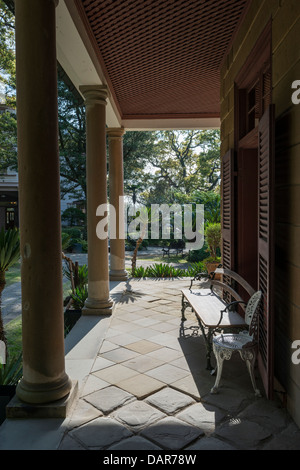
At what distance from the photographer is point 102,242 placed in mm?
6293

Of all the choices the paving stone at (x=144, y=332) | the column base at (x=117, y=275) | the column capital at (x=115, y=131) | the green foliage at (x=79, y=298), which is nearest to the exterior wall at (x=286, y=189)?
the paving stone at (x=144, y=332)

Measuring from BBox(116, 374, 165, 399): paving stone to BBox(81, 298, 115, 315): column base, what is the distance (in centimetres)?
249

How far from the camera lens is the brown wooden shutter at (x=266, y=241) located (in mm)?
3096

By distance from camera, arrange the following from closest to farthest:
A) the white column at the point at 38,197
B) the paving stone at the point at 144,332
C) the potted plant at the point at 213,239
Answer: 1. the white column at the point at 38,197
2. the paving stone at the point at 144,332
3. the potted plant at the point at 213,239

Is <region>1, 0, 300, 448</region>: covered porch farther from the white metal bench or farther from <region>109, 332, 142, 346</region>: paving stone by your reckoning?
the white metal bench

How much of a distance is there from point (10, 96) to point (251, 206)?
1520cm

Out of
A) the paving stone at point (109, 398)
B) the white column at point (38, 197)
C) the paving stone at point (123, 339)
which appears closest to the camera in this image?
the white column at point (38, 197)

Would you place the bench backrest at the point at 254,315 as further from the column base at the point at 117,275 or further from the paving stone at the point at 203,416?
the column base at the point at 117,275

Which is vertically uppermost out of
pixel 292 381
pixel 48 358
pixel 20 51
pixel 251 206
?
pixel 20 51

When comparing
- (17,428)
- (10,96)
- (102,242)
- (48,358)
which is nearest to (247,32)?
(102,242)

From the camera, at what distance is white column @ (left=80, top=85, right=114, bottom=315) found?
6.02m

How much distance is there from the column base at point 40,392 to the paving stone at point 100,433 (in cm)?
37

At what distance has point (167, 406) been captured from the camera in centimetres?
320
